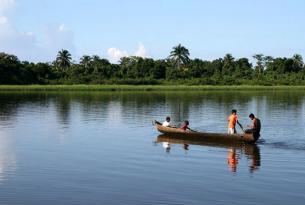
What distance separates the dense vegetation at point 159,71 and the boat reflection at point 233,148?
90.5 meters

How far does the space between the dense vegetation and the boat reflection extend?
9046cm

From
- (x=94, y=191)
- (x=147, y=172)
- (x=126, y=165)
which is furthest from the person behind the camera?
(x=126, y=165)

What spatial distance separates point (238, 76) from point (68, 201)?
11557 centimetres

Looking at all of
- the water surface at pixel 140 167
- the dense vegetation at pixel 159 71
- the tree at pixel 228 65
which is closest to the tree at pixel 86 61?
the dense vegetation at pixel 159 71

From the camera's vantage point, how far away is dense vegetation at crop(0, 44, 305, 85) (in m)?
119

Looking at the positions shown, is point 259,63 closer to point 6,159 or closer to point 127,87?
point 127,87

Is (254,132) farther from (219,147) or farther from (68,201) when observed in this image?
(68,201)

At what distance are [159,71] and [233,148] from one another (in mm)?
103594

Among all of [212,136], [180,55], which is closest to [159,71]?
[180,55]

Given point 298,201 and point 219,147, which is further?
point 219,147

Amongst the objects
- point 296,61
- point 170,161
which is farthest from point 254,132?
point 296,61

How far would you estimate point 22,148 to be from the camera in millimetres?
26094

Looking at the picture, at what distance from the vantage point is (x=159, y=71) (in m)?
129

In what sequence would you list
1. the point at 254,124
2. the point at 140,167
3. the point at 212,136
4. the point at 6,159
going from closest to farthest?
the point at 140,167, the point at 6,159, the point at 254,124, the point at 212,136
